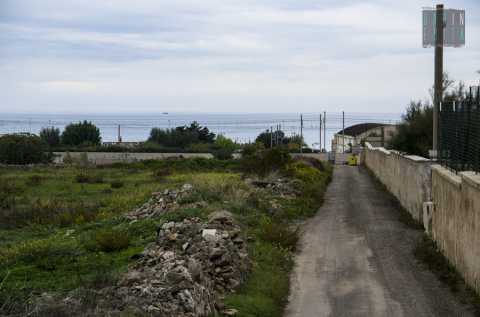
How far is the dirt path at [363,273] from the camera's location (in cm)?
1220

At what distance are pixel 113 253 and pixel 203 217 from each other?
374 cm

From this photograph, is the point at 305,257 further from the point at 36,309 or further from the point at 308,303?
the point at 36,309

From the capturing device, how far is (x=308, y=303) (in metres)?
12.6

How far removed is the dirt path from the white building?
3270cm

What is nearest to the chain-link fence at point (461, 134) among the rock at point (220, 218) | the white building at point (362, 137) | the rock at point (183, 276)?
the rock at point (183, 276)

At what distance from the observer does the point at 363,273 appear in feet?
49.6

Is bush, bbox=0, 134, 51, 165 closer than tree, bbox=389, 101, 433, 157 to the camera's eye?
No

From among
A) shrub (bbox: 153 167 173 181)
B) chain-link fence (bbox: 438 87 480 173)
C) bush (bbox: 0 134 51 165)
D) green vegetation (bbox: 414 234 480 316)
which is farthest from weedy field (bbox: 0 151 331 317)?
bush (bbox: 0 134 51 165)

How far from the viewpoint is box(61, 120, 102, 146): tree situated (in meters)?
122

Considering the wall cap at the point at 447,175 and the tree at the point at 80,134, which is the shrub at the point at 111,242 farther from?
the tree at the point at 80,134

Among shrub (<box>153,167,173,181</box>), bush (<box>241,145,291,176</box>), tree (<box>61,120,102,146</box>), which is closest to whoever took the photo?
bush (<box>241,145,291,176</box>)

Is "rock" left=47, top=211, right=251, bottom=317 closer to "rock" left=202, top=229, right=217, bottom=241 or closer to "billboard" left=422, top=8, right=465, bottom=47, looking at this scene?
"rock" left=202, top=229, right=217, bottom=241

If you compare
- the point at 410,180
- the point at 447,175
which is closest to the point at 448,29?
the point at 410,180

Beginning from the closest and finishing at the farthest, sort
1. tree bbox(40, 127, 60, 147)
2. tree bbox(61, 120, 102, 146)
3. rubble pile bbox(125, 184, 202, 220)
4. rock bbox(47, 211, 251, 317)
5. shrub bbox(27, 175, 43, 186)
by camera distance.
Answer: rock bbox(47, 211, 251, 317) < rubble pile bbox(125, 184, 202, 220) < shrub bbox(27, 175, 43, 186) < tree bbox(61, 120, 102, 146) < tree bbox(40, 127, 60, 147)
